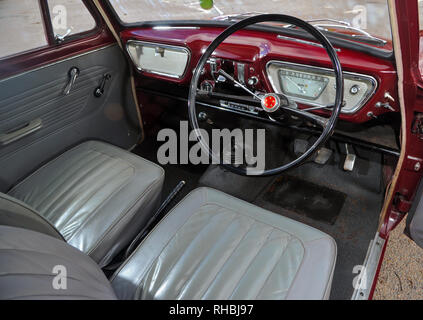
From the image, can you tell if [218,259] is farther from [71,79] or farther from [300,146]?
[71,79]

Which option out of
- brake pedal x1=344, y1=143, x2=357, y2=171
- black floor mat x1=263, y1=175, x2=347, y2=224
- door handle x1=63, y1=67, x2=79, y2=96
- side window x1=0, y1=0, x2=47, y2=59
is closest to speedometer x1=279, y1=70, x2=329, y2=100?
brake pedal x1=344, y1=143, x2=357, y2=171

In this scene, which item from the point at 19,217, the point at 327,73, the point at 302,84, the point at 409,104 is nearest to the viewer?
the point at 19,217

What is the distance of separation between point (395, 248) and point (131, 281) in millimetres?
1310

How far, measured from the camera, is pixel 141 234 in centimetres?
151

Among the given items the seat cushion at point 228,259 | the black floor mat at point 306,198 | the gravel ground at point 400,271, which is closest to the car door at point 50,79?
the seat cushion at point 228,259

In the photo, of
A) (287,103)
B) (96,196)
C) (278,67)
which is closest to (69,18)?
(96,196)

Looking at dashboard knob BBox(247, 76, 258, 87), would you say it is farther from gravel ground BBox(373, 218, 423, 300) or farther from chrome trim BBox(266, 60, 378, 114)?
gravel ground BBox(373, 218, 423, 300)

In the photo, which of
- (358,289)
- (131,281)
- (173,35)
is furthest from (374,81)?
(131,281)

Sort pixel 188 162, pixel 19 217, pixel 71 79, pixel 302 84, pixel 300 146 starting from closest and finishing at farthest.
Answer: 1. pixel 19 217
2. pixel 302 84
3. pixel 71 79
4. pixel 300 146
5. pixel 188 162

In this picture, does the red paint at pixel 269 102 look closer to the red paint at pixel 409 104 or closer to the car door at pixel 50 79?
the red paint at pixel 409 104

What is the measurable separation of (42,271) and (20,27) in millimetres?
1388

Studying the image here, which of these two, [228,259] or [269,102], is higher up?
[269,102]

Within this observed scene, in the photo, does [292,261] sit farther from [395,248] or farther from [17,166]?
[17,166]

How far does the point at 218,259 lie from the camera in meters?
1.05
